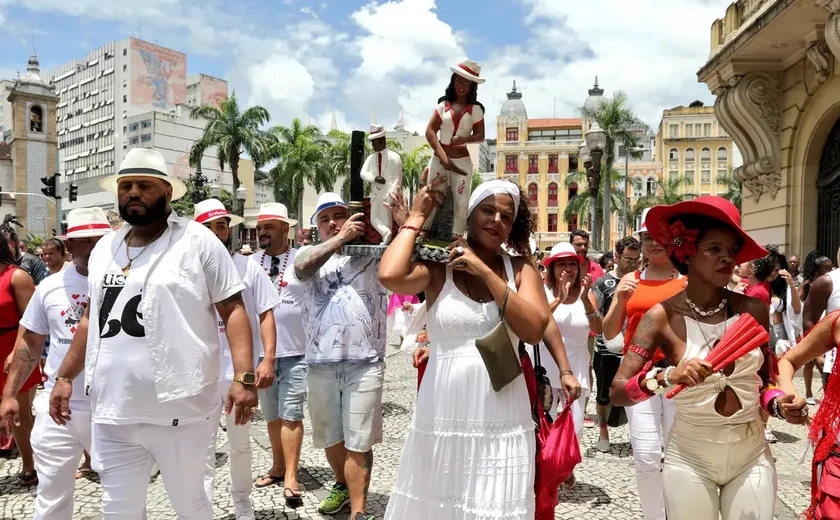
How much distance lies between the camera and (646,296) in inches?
159

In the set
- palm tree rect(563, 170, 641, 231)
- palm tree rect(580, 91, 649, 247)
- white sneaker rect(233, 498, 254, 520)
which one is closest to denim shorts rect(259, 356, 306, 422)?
white sneaker rect(233, 498, 254, 520)

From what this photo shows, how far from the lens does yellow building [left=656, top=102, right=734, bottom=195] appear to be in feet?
237

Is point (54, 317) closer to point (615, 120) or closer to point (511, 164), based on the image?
point (615, 120)

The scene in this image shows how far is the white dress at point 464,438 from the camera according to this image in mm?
2668

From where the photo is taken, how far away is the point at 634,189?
238 ft

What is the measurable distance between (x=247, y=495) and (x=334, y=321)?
1324mm

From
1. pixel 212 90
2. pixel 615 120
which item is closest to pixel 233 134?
pixel 615 120

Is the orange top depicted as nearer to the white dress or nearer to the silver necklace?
the silver necklace

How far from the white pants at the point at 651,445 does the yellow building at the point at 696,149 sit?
74.6 meters

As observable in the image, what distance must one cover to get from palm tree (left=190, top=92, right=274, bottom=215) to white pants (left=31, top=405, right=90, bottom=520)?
3760 cm

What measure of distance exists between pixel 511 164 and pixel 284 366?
238 ft

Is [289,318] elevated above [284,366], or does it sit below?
above

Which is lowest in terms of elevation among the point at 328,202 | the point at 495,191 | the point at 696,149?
the point at 495,191

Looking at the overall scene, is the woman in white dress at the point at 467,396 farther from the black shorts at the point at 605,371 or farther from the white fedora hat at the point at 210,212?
the black shorts at the point at 605,371
